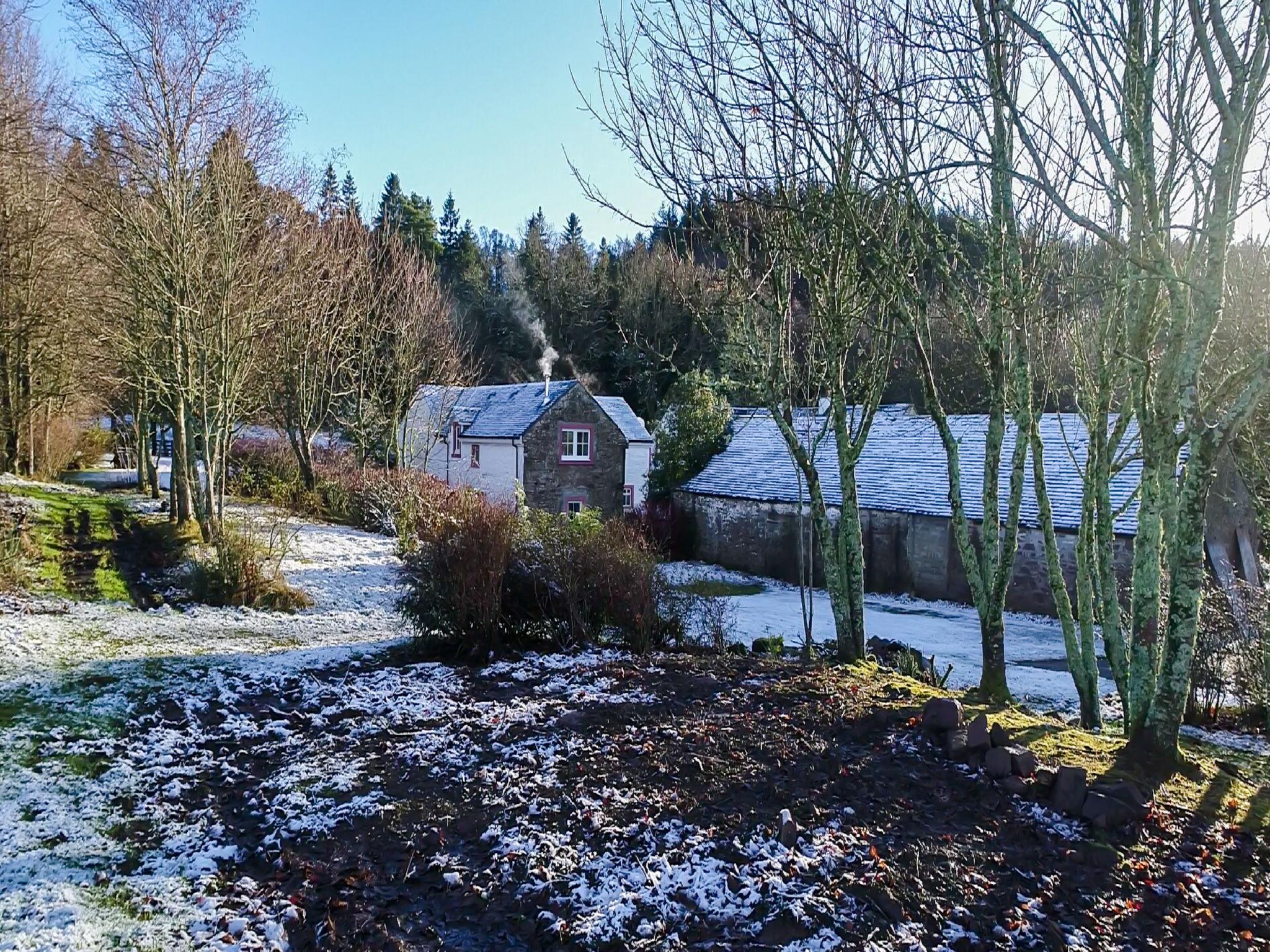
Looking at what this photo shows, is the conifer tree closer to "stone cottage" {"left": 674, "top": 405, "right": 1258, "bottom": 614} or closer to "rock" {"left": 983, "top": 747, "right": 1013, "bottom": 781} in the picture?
"stone cottage" {"left": 674, "top": 405, "right": 1258, "bottom": 614}

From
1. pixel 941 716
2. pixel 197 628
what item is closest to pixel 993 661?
pixel 941 716

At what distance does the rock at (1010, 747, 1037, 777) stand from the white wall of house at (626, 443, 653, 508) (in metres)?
23.3

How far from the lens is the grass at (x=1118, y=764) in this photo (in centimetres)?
467

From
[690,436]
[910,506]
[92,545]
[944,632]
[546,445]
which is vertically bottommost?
[944,632]

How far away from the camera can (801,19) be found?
633cm

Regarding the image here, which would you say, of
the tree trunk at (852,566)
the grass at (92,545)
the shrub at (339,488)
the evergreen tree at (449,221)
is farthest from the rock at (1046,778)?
the evergreen tree at (449,221)

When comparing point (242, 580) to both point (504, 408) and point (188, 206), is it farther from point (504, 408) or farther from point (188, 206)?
point (504, 408)

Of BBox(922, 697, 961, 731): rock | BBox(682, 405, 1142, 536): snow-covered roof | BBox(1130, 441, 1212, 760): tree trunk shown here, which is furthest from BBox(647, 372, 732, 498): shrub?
BBox(1130, 441, 1212, 760): tree trunk

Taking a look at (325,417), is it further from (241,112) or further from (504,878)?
(504,878)

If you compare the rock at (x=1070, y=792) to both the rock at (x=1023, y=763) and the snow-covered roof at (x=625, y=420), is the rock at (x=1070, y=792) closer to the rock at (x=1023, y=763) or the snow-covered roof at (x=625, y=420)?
the rock at (x=1023, y=763)

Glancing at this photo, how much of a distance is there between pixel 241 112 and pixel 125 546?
832 centimetres

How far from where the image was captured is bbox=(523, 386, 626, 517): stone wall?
26.5 meters

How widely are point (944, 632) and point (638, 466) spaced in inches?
585

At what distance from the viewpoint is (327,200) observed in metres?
24.4
